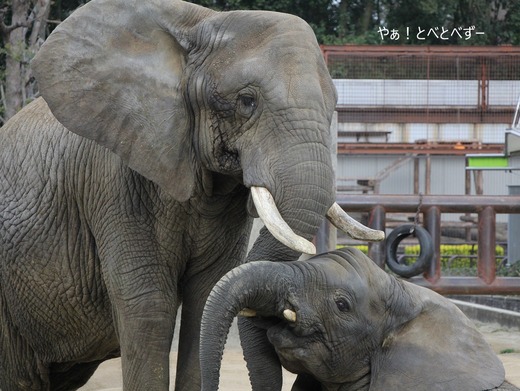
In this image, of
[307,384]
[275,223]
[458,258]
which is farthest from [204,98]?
[458,258]

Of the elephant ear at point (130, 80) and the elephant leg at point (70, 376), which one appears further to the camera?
the elephant leg at point (70, 376)

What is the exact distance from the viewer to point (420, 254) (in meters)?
9.67

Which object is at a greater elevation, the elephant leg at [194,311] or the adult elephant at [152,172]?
the adult elephant at [152,172]

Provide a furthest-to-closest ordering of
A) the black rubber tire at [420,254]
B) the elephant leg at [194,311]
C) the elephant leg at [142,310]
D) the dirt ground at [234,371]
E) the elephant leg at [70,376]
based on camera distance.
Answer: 1. the black rubber tire at [420,254]
2. the dirt ground at [234,371]
3. the elephant leg at [70,376]
4. the elephant leg at [194,311]
5. the elephant leg at [142,310]

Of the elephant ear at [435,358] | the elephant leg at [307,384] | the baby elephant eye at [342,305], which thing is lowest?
the elephant leg at [307,384]

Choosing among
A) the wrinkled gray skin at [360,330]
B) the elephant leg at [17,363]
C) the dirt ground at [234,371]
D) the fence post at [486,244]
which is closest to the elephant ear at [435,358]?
the wrinkled gray skin at [360,330]

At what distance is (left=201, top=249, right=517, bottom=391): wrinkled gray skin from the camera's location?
4.28 meters

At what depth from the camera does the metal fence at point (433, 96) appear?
2352 centimetres

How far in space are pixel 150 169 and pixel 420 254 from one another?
17.1 feet

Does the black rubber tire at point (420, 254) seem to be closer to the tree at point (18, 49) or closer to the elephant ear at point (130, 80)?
the tree at point (18, 49)

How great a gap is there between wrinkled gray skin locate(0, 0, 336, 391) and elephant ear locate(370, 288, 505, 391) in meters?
0.55

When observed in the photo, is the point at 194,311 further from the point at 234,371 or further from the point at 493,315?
the point at 493,315

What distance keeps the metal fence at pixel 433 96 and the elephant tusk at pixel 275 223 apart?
19.1m

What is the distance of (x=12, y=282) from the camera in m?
5.52
